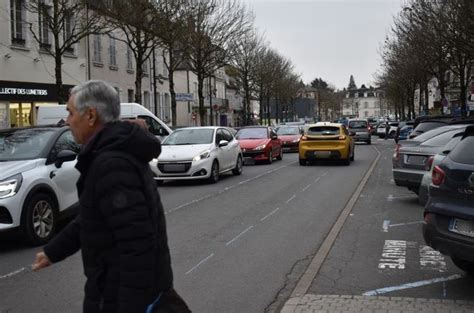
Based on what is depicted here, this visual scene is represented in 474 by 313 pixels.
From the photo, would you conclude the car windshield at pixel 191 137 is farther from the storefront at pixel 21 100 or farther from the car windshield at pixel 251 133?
the storefront at pixel 21 100

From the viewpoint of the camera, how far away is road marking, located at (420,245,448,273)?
647 cm

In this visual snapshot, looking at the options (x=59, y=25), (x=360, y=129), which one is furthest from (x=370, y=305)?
(x=360, y=129)

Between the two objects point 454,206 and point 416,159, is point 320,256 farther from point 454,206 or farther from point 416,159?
point 416,159

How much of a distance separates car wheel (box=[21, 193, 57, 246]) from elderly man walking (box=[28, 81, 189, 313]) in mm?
5368

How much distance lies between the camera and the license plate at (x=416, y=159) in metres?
11.3

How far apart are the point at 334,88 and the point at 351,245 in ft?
487

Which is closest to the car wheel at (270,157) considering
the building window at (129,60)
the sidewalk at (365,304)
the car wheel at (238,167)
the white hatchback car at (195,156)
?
the car wheel at (238,167)

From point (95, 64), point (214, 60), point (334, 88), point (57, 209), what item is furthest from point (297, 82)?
point (57, 209)

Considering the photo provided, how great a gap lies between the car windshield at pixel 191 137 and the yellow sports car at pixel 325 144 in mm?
5572

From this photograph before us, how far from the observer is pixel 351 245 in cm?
775

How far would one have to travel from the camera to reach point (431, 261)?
6.80m

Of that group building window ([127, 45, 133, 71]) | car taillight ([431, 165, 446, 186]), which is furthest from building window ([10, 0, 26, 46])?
car taillight ([431, 165, 446, 186])

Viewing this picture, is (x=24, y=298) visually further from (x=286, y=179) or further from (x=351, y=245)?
(x=286, y=179)

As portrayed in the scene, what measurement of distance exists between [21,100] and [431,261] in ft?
77.9
